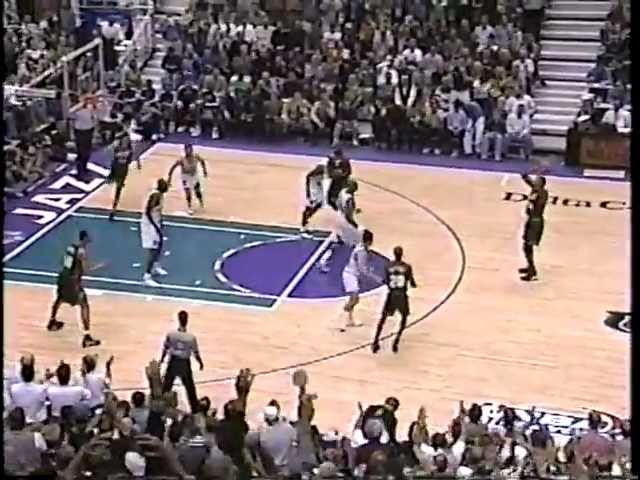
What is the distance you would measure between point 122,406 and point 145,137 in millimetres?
8446

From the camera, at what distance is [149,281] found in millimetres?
11922

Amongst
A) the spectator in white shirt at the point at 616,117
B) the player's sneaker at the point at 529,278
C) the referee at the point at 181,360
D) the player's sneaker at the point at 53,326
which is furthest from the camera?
the spectator in white shirt at the point at 616,117

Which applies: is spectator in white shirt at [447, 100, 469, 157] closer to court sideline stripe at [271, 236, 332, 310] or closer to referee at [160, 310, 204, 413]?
court sideline stripe at [271, 236, 332, 310]

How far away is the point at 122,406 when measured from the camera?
7.84 metres

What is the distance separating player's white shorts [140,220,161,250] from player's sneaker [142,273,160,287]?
1.11 feet

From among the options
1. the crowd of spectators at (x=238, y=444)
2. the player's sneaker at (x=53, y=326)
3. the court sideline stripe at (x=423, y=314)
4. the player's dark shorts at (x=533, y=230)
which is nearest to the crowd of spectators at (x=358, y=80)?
the court sideline stripe at (x=423, y=314)

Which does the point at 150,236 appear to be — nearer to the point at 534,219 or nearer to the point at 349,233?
the point at 349,233

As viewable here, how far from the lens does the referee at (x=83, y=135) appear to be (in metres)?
14.7

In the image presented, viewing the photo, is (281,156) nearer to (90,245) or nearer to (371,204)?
(371,204)

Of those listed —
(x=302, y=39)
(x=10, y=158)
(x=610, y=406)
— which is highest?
(x=302, y=39)

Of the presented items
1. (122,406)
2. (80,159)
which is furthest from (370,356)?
(80,159)

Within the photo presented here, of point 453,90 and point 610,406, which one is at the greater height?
point 453,90

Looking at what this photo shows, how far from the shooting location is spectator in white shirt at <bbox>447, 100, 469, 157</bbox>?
1582 centimetres

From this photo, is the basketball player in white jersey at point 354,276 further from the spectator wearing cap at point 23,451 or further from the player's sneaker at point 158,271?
the spectator wearing cap at point 23,451
